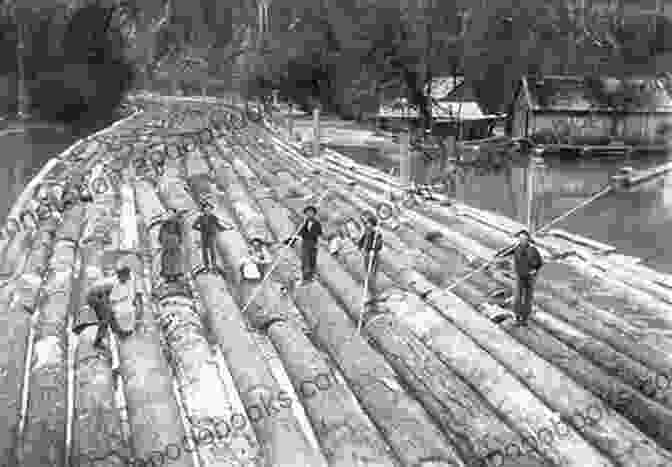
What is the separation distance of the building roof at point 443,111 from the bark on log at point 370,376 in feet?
126

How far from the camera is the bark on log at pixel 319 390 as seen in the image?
7539mm

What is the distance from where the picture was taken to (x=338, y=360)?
1018 cm

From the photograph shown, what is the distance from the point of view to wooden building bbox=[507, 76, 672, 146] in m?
45.1

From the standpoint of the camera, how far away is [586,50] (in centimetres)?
5212

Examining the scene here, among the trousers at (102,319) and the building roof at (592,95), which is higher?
the building roof at (592,95)

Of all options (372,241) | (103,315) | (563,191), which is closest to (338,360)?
(372,241)

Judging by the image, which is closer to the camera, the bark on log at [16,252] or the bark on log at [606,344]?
the bark on log at [606,344]

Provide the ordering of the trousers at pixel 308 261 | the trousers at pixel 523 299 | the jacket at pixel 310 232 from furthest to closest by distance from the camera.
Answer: the trousers at pixel 308 261 < the jacket at pixel 310 232 < the trousers at pixel 523 299

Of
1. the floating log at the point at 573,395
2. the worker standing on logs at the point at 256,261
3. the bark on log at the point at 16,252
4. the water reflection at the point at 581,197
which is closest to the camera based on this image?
the floating log at the point at 573,395

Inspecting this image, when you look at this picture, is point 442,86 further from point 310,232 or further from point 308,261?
point 310,232

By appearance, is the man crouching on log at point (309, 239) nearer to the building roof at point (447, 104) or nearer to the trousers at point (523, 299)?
the trousers at point (523, 299)

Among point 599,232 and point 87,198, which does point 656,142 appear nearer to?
point 599,232

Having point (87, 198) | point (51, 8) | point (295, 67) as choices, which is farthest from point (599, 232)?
point (51, 8)

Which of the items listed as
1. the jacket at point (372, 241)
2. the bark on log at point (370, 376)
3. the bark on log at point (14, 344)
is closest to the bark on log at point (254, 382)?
the bark on log at point (370, 376)
